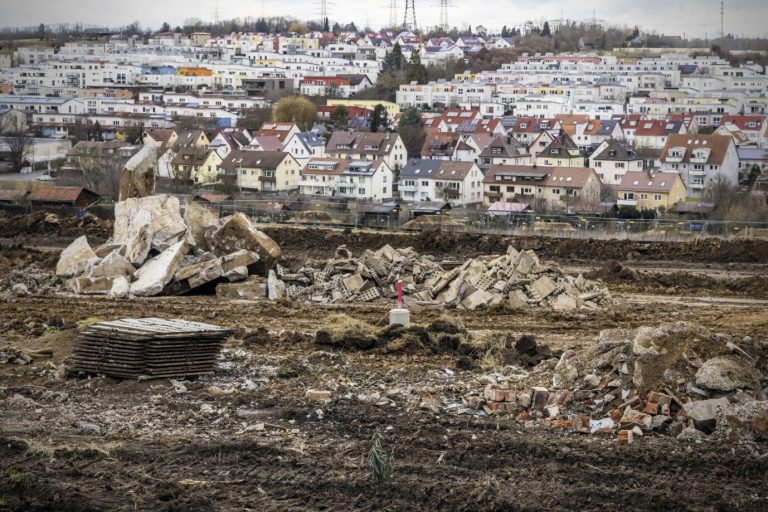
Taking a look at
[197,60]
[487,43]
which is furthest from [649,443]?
[487,43]

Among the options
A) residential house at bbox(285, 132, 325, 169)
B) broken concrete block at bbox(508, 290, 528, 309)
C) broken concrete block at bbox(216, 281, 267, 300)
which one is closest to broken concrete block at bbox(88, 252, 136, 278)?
broken concrete block at bbox(216, 281, 267, 300)

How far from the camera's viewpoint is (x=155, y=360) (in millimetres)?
11227

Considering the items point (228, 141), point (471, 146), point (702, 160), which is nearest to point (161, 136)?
point (228, 141)

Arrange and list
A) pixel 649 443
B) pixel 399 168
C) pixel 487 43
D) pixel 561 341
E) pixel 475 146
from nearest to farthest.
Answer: pixel 649 443 → pixel 561 341 → pixel 399 168 → pixel 475 146 → pixel 487 43

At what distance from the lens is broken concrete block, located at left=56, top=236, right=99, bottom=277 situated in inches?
684

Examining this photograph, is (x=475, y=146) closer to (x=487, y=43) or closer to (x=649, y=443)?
(x=649, y=443)

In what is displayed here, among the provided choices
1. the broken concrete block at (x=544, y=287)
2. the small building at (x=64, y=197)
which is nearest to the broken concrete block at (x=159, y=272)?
the broken concrete block at (x=544, y=287)

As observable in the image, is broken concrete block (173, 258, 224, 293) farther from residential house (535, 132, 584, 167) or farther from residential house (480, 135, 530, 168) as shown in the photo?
residential house (535, 132, 584, 167)

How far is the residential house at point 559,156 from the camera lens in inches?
2124

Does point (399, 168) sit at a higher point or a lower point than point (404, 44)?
lower

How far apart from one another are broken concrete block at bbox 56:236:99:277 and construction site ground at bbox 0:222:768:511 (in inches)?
98.6

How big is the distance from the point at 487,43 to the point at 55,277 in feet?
393

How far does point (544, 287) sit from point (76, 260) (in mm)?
7244

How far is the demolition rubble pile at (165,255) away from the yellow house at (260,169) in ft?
101
